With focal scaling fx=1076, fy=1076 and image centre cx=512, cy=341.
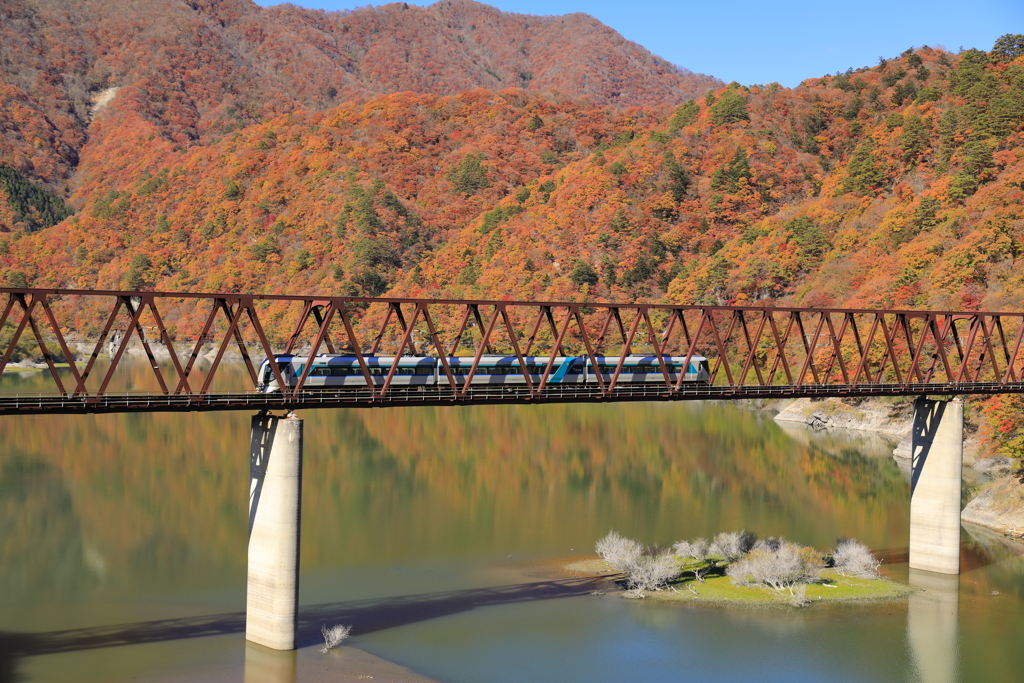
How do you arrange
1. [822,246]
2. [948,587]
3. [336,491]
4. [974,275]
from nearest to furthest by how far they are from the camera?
[948,587] < [336,491] < [974,275] < [822,246]

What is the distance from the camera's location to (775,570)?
4191 cm

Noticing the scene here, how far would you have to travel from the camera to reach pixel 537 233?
136m

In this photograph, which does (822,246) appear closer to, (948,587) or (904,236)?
(904,236)

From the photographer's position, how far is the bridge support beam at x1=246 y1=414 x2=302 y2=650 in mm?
33031

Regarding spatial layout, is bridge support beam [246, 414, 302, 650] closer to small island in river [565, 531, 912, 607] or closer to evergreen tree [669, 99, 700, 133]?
small island in river [565, 531, 912, 607]

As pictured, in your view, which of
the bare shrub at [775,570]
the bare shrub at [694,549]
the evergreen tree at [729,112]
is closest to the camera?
the bare shrub at [775,570]

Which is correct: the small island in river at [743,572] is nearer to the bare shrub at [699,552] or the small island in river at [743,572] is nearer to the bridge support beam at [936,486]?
the bare shrub at [699,552]

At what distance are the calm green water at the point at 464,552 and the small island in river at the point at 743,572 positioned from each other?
1.35m

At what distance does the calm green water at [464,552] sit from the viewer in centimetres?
3484

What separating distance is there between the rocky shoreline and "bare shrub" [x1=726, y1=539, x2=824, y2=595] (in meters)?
17.7

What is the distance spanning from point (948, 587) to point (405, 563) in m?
22.7

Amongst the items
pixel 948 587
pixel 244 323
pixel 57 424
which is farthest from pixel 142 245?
pixel 948 587

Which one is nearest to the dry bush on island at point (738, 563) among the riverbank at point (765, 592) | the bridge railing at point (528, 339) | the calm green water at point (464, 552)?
the riverbank at point (765, 592)

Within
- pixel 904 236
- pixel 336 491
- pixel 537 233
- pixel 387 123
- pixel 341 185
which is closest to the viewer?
pixel 336 491
